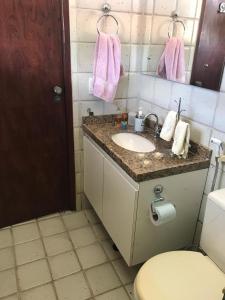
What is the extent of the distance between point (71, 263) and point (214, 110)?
1.33 meters

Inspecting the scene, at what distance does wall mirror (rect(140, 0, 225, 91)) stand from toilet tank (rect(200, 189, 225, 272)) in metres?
0.57

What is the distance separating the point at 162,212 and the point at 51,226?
111cm

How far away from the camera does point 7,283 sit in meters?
1.56

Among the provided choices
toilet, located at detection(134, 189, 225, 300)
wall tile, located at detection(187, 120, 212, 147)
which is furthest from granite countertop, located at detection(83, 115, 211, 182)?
toilet, located at detection(134, 189, 225, 300)

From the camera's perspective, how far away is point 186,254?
4.07ft

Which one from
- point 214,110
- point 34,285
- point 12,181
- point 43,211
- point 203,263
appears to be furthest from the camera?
point 43,211

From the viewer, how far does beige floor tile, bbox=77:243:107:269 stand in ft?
5.67

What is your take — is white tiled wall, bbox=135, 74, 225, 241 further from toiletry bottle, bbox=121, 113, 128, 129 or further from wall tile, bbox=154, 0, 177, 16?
wall tile, bbox=154, 0, 177, 16

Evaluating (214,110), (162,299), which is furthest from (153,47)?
(162,299)

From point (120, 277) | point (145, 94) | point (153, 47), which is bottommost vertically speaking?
point (120, 277)

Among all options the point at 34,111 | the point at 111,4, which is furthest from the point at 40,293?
the point at 111,4

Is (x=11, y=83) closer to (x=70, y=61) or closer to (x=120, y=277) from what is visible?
(x=70, y=61)

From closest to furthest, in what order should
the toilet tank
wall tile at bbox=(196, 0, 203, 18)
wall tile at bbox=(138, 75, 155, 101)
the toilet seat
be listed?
the toilet seat, the toilet tank, wall tile at bbox=(196, 0, 203, 18), wall tile at bbox=(138, 75, 155, 101)

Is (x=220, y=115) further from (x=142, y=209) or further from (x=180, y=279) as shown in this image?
(x=180, y=279)
